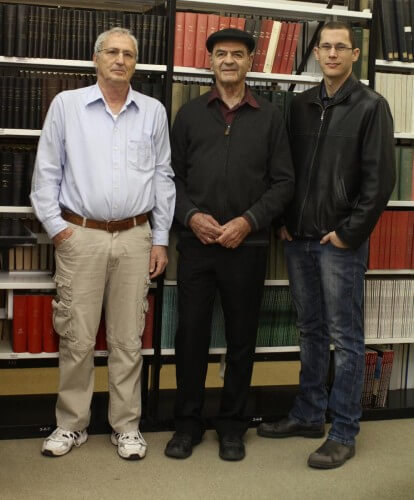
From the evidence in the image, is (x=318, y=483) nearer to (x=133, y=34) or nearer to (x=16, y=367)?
(x=16, y=367)

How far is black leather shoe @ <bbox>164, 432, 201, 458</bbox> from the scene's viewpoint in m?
3.21

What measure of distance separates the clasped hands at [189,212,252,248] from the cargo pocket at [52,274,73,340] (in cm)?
59

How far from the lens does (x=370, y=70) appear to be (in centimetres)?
360

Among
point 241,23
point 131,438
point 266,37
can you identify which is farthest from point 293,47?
point 131,438

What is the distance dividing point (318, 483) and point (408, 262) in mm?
1285

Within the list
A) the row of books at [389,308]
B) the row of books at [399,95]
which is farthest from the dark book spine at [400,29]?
the row of books at [389,308]

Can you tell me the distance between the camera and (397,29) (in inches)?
142

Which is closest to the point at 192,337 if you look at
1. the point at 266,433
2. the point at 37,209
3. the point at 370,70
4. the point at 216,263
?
the point at 216,263

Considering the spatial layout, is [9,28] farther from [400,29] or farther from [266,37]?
[400,29]

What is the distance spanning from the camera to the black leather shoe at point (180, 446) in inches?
126

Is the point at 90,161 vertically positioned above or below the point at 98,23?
below

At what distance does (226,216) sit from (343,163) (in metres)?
0.53

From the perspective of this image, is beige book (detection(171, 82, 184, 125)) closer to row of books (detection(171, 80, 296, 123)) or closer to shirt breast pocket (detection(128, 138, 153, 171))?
row of books (detection(171, 80, 296, 123))

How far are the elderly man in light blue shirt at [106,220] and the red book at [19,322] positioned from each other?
0.82 feet
